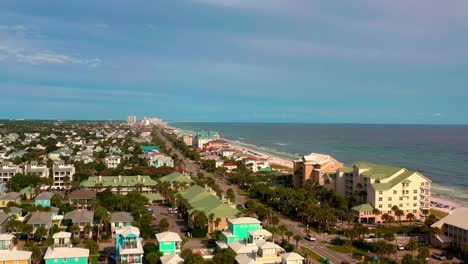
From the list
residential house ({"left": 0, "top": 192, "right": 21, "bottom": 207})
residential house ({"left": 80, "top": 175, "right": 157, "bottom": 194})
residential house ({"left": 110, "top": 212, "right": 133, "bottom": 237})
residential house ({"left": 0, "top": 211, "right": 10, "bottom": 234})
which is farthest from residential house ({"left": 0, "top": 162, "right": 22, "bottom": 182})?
residential house ({"left": 110, "top": 212, "right": 133, "bottom": 237})

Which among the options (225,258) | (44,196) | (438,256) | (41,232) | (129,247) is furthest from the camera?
(44,196)

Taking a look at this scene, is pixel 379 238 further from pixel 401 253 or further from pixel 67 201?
pixel 67 201

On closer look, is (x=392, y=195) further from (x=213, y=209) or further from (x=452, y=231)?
(x=213, y=209)

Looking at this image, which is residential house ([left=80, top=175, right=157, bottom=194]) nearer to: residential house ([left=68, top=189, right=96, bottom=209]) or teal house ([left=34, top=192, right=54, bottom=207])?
residential house ([left=68, top=189, right=96, bottom=209])

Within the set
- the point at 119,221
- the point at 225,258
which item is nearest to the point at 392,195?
the point at 225,258

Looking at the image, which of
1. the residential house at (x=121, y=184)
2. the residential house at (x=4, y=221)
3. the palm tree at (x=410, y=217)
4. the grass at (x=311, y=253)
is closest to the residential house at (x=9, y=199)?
the residential house at (x=121, y=184)

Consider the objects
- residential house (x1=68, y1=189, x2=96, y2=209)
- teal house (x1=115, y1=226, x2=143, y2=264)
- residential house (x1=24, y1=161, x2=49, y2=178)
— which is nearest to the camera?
teal house (x1=115, y1=226, x2=143, y2=264)
